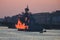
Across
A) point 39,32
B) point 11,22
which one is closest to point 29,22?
point 11,22

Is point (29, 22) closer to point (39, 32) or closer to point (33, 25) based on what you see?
point (33, 25)

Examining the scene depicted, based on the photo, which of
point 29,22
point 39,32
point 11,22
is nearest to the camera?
point 11,22

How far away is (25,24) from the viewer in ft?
47.0

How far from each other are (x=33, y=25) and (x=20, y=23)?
55 centimetres

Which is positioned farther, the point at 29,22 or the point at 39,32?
the point at 39,32

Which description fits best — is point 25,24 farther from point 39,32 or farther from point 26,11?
point 39,32

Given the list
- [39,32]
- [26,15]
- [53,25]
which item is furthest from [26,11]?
[39,32]

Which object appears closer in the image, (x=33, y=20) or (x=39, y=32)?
(x=33, y=20)

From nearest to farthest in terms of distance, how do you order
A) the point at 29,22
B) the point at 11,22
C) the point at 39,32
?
1. the point at 11,22
2. the point at 29,22
3. the point at 39,32

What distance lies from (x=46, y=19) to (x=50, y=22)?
1.34ft

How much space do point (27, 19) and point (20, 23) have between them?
0.36m

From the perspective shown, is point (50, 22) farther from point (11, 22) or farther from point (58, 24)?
point (11, 22)

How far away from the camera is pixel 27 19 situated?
14109 mm

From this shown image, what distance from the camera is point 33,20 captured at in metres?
13.3
